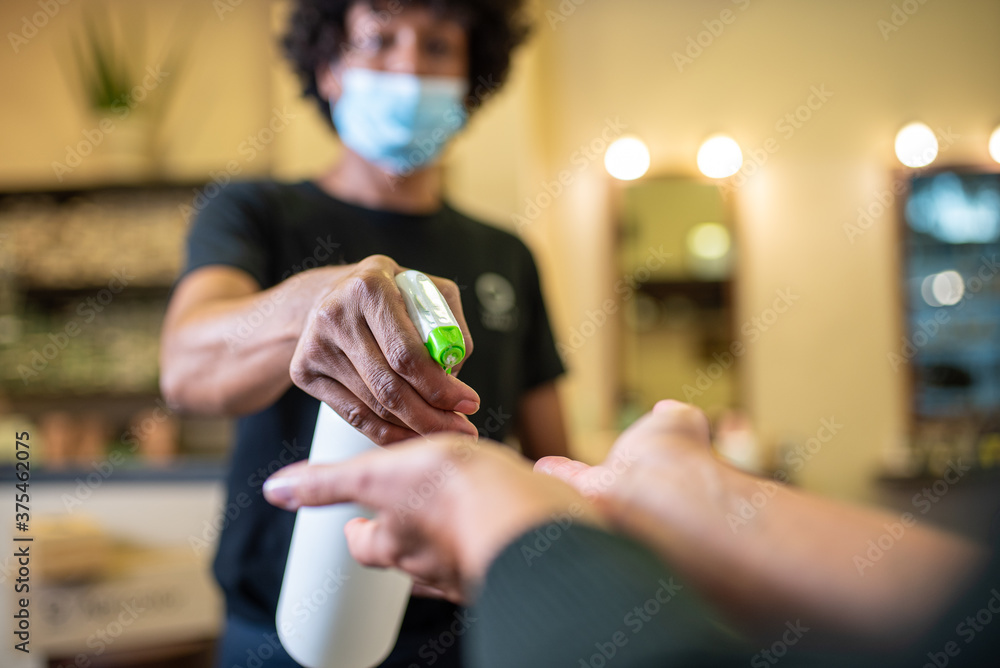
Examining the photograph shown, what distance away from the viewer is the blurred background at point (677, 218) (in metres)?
2.53

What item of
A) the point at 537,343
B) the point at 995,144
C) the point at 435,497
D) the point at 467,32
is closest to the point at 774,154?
the point at 995,144

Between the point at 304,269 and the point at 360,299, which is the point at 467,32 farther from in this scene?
Result: the point at 360,299

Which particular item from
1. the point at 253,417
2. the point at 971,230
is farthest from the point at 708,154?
the point at 253,417

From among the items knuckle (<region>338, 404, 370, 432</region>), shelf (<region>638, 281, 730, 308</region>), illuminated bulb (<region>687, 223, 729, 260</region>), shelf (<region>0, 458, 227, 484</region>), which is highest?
knuckle (<region>338, 404, 370, 432</region>)

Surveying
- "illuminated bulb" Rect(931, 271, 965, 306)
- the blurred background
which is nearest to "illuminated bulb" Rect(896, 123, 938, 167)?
the blurred background

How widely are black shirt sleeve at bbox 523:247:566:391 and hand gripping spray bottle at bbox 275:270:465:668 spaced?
0.54 metres

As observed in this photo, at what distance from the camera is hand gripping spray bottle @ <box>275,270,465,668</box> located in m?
0.59

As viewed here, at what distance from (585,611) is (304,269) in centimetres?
69

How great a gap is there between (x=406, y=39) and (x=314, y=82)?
0.31 m

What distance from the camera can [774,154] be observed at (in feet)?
8.73

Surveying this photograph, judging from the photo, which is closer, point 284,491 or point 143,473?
point 284,491

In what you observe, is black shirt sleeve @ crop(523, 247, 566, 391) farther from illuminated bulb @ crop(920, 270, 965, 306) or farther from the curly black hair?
illuminated bulb @ crop(920, 270, 965, 306)

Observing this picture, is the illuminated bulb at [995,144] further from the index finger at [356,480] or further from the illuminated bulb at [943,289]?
the index finger at [356,480]

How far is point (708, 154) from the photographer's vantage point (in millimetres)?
2668
